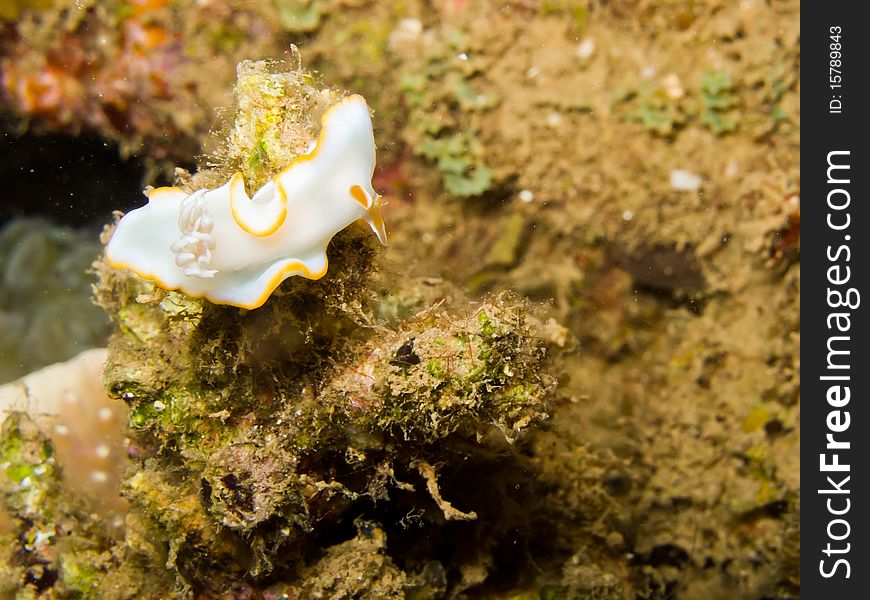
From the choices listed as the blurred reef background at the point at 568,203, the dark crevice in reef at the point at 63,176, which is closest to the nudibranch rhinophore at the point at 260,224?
the blurred reef background at the point at 568,203

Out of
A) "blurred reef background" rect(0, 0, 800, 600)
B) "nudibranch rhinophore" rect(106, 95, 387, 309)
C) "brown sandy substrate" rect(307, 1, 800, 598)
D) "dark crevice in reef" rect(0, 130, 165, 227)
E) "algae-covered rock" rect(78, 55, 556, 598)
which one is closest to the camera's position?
"nudibranch rhinophore" rect(106, 95, 387, 309)

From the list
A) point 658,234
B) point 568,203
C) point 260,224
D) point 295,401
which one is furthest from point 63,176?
point 658,234

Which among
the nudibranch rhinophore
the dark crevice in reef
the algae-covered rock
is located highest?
the dark crevice in reef

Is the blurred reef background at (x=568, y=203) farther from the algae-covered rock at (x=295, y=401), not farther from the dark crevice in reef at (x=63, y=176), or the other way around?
the algae-covered rock at (x=295, y=401)

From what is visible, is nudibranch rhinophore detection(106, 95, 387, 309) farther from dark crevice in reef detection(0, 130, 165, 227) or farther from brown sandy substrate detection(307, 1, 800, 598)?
dark crevice in reef detection(0, 130, 165, 227)

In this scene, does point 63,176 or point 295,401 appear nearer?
point 295,401

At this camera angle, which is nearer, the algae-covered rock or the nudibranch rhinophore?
the nudibranch rhinophore

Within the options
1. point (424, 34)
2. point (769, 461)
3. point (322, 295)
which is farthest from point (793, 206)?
point (322, 295)

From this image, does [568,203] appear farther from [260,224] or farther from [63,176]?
[63,176]

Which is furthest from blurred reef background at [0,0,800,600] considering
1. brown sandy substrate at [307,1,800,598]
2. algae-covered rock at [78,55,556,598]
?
algae-covered rock at [78,55,556,598]
